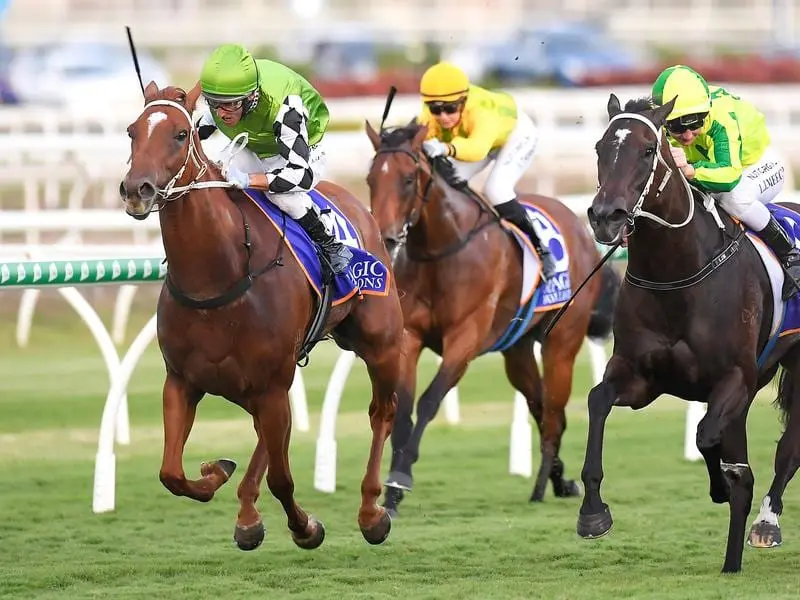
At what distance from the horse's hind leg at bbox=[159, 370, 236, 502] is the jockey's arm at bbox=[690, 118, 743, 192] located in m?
1.80

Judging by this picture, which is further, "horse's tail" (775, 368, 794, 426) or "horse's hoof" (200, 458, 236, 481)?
"horse's tail" (775, 368, 794, 426)

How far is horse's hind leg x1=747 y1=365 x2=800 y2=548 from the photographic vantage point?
18.5ft

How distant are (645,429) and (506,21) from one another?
29338 mm

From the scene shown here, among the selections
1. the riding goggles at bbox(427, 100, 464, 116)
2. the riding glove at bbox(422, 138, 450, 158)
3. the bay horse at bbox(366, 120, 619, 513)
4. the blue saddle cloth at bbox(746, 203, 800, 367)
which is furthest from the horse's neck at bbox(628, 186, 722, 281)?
the riding goggles at bbox(427, 100, 464, 116)

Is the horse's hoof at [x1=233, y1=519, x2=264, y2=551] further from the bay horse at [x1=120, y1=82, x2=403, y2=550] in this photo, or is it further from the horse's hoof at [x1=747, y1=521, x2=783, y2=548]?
the horse's hoof at [x1=747, y1=521, x2=783, y2=548]

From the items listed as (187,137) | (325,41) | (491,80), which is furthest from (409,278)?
(325,41)

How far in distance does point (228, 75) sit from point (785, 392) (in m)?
2.46

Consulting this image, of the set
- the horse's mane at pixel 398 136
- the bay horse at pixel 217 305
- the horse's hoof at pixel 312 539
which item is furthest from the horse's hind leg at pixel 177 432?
the horse's mane at pixel 398 136

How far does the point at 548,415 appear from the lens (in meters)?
7.53

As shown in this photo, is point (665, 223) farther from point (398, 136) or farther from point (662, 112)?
point (398, 136)

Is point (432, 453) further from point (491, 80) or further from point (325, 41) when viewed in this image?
point (325, 41)

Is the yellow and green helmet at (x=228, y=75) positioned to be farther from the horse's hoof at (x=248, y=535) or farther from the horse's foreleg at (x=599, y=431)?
the horse's foreleg at (x=599, y=431)

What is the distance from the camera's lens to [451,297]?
716 cm

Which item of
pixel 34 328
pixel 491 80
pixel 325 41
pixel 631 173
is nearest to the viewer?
pixel 631 173
